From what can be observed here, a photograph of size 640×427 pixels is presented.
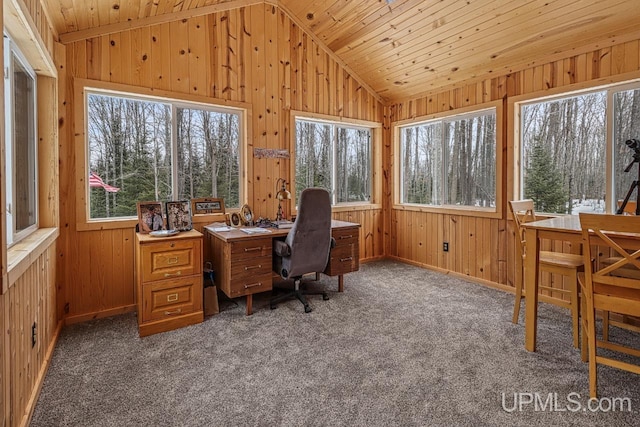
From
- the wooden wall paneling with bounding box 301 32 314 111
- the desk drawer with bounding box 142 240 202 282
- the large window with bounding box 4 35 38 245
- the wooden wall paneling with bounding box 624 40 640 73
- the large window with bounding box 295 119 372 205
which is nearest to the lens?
the large window with bounding box 4 35 38 245

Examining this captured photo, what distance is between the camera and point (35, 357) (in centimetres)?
195

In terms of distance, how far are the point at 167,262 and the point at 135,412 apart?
1.21 m

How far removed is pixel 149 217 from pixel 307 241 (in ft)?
4.62

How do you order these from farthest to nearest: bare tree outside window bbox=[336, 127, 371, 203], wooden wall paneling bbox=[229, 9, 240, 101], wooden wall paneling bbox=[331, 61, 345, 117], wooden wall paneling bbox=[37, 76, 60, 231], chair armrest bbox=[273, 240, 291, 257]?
1. bare tree outside window bbox=[336, 127, 371, 203]
2. wooden wall paneling bbox=[331, 61, 345, 117]
3. wooden wall paneling bbox=[229, 9, 240, 101]
4. chair armrest bbox=[273, 240, 291, 257]
5. wooden wall paneling bbox=[37, 76, 60, 231]

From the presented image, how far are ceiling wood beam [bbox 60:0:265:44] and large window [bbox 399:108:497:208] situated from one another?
2.68 meters

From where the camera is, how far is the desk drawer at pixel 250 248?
9.64 feet

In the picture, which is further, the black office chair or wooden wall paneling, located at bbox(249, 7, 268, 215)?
wooden wall paneling, located at bbox(249, 7, 268, 215)

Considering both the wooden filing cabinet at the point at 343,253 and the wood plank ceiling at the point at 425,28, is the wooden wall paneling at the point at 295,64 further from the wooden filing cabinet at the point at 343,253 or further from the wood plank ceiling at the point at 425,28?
the wooden filing cabinet at the point at 343,253

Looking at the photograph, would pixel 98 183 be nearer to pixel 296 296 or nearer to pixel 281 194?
pixel 281 194

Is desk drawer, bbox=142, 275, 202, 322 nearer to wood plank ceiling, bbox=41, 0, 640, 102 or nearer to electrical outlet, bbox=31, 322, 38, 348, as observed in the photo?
electrical outlet, bbox=31, 322, 38, 348

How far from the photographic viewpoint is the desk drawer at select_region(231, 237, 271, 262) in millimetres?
2938

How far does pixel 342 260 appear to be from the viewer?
3.63 meters

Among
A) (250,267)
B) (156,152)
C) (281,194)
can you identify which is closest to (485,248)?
(281,194)

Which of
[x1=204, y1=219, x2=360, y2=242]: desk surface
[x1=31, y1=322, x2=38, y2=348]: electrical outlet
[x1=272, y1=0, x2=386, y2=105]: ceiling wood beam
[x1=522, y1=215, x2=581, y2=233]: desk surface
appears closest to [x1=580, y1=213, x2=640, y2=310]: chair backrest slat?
[x1=522, y1=215, x2=581, y2=233]: desk surface
